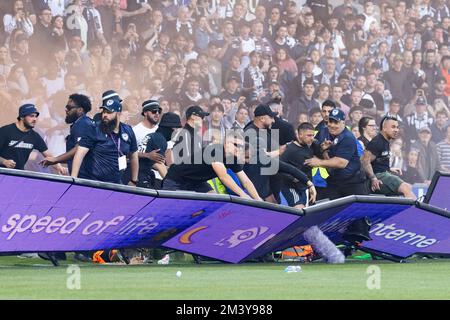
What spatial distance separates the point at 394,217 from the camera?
1338 cm

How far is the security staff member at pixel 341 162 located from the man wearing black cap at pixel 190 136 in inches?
60.1

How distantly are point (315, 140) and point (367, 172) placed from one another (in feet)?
2.50

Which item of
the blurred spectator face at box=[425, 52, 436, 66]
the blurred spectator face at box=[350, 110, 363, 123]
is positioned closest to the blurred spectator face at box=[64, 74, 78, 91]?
the blurred spectator face at box=[350, 110, 363, 123]

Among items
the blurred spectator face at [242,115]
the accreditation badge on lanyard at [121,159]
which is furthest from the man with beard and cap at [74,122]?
the blurred spectator face at [242,115]

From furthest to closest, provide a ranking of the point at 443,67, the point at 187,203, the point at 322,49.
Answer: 1. the point at 443,67
2. the point at 322,49
3. the point at 187,203

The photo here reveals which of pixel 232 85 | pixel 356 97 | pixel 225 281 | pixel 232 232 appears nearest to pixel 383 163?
pixel 232 232

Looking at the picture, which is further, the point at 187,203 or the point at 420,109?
the point at 420,109

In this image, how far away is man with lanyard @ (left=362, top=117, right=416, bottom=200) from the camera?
600 inches

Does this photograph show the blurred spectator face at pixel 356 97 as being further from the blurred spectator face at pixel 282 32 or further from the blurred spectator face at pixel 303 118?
the blurred spectator face at pixel 303 118

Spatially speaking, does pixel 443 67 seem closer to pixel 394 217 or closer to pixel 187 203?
pixel 394 217

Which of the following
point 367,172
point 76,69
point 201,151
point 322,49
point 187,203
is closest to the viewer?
point 187,203

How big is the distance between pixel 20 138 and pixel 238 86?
7106mm

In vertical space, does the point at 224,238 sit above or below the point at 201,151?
below
